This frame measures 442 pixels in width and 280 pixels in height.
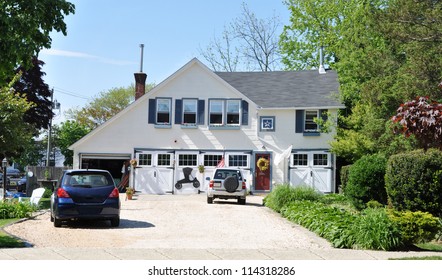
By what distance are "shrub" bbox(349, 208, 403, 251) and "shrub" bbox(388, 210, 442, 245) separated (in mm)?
201

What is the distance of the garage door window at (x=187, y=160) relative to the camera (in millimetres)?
32656

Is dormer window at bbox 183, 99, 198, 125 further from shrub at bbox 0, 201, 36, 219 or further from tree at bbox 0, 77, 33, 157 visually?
shrub at bbox 0, 201, 36, 219

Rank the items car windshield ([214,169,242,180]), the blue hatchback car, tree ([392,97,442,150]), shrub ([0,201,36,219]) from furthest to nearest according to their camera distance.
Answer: car windshield ([214,169,242,180]) → shrub ([0,201,36,219]) → the blue hatchback car → tree ([392,97,442,150])

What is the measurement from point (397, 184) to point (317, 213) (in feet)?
7.92

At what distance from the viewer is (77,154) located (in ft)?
107

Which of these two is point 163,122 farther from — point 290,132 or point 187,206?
point 187,206

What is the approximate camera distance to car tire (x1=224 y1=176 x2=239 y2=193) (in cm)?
2442

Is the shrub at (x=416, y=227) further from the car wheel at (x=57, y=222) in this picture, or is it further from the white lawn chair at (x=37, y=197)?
the white lawn chair at (x=37, y=197)

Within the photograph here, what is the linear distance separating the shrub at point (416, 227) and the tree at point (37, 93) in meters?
35.6

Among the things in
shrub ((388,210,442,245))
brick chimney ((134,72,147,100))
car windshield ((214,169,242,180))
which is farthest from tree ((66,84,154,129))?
shrub ((388,210,442,245))

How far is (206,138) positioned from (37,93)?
59.2 feet

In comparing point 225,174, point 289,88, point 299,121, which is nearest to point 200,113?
point 299,121

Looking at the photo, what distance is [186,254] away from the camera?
420 inches

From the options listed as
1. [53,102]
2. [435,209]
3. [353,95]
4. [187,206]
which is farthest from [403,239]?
[53,102]
